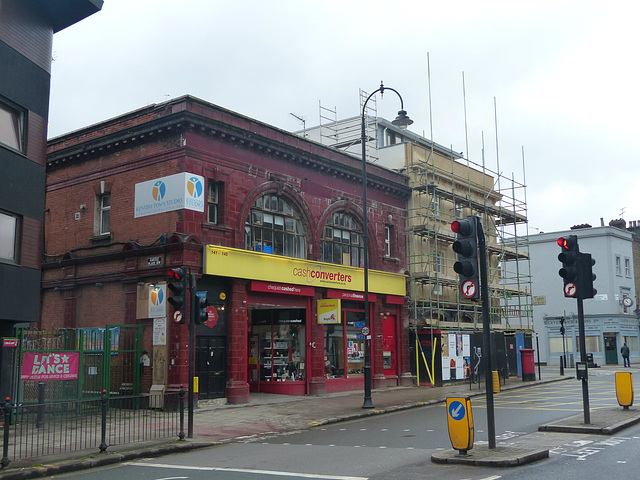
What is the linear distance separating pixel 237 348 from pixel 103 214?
7.49 metres

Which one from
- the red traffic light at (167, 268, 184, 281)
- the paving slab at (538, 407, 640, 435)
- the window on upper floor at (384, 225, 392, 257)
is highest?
the window on upper floor at (384, 225, 392, 257)

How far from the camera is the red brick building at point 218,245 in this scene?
22.3 m

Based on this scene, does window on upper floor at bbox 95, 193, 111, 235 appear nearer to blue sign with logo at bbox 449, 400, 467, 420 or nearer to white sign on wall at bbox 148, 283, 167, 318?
white sign on wall at bbox 148, 283, 167, 318

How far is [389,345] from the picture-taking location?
101 ft

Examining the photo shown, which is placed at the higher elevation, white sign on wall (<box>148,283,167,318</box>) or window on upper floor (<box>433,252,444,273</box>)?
window on upper floor (<box>433,252,444,273</box>)

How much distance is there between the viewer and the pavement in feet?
36.7

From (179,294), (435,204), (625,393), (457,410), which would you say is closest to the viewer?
(457,410)

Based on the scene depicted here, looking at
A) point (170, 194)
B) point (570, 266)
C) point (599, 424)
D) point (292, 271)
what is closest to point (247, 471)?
point (599, 424)

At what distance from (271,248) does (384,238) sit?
25.5ft

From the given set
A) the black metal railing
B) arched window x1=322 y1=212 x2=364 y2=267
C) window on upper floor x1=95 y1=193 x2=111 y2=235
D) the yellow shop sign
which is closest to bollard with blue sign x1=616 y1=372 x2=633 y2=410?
the black metal railing

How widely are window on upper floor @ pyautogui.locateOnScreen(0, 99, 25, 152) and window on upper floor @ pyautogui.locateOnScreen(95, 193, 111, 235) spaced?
8030mm

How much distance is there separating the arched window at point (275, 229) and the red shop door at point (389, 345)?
624 centimetres

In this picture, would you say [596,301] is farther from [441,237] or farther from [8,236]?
[8,236]

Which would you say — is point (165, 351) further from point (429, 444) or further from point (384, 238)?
point (384, 238)
